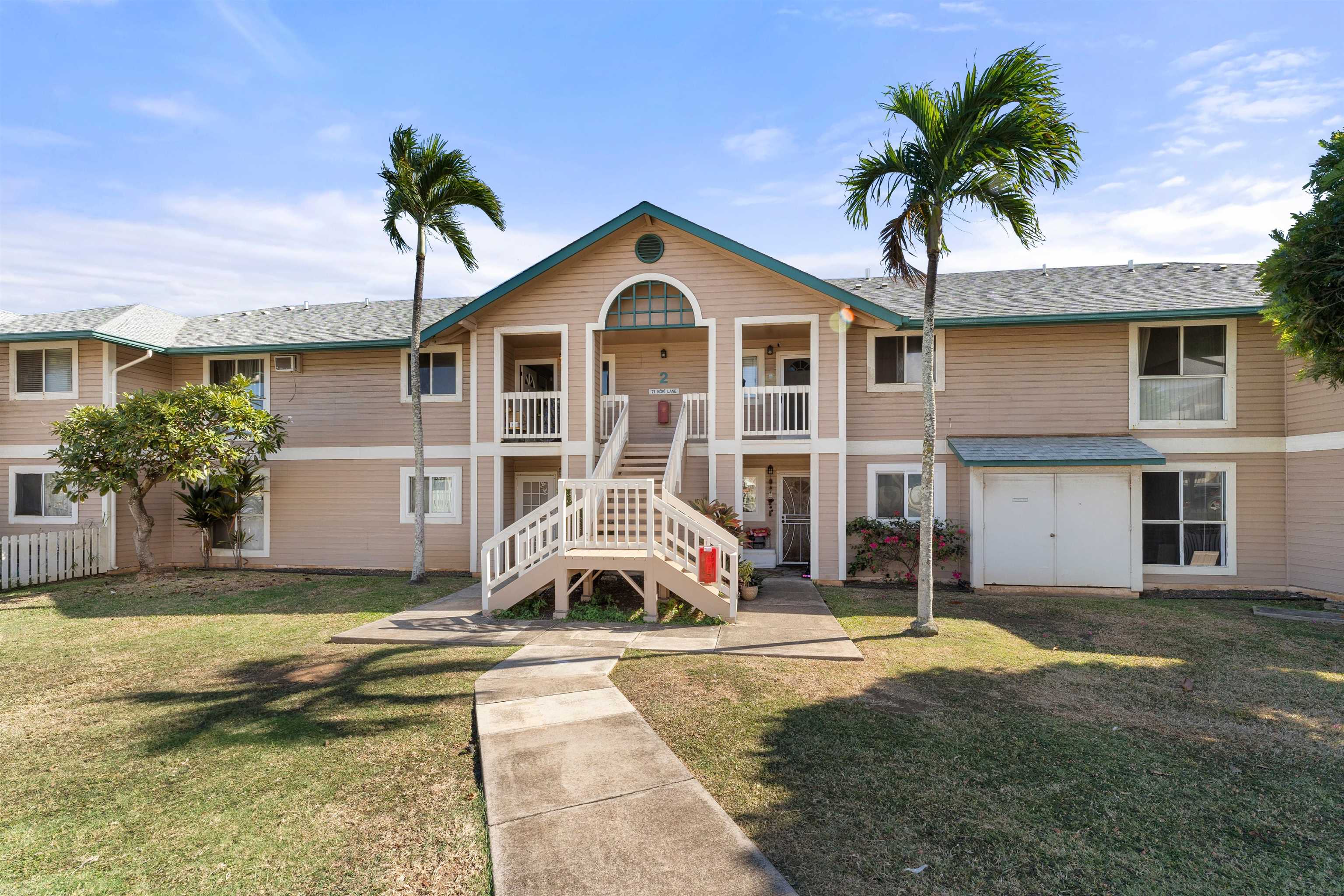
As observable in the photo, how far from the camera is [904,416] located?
1261 centimetres

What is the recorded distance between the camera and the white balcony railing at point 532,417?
12.9 meters

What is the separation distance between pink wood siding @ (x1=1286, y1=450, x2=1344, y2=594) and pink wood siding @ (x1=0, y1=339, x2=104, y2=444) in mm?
24783

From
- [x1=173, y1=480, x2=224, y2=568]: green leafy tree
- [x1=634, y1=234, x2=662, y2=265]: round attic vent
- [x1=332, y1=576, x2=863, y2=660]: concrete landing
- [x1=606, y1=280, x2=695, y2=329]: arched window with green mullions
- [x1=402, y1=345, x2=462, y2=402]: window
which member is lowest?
[x1=332, y1=576, x2=863, y2=660]: concrete landing

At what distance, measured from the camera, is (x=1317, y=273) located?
251 inches

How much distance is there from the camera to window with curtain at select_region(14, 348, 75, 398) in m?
14.0

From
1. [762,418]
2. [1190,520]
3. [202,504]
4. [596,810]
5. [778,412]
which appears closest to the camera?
[596,810]

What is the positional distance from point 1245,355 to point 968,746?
1167 cm

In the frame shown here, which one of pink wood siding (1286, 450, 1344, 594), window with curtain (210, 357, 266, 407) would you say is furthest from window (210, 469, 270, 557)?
pink wood siding (1286, 450, 1344, 594)

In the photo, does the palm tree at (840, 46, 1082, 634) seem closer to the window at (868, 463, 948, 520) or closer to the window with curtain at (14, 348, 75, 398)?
the window at (868, 463, 948, 520)

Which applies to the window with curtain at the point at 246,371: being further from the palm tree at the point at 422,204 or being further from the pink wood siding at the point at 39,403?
the palm tree at the point at 422,204

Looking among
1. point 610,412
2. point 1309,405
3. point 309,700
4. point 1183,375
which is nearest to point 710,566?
point 309,700

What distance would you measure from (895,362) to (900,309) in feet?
4.91

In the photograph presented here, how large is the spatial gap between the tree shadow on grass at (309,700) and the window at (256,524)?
850cm

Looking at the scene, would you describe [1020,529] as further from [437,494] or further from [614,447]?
[437,494]
